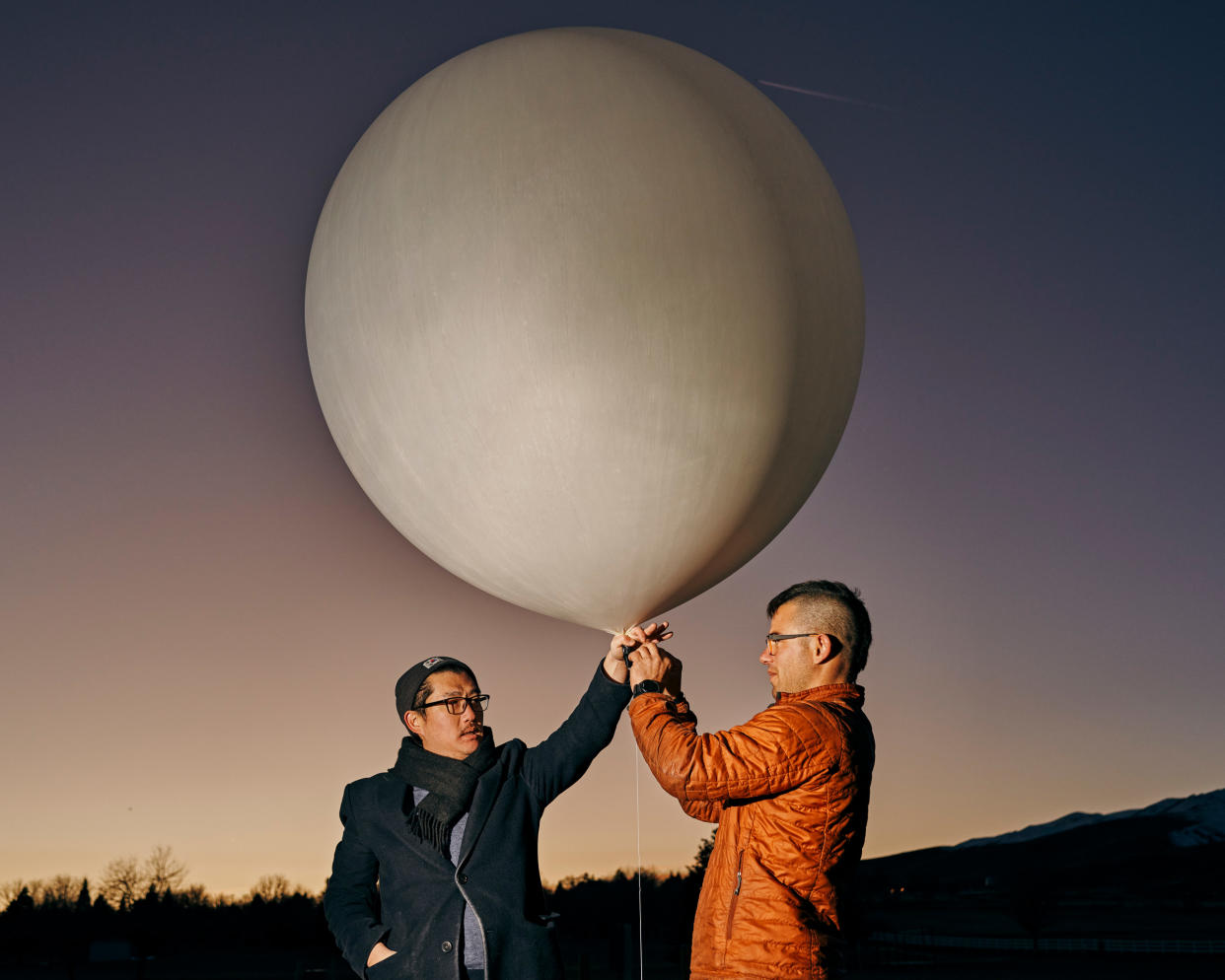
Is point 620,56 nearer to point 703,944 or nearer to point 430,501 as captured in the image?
point 430,501

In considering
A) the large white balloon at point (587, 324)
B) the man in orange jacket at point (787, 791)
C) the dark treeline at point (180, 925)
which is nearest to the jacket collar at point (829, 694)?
the man in orange jacket at point (787, 791)

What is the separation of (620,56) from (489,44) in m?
0.49

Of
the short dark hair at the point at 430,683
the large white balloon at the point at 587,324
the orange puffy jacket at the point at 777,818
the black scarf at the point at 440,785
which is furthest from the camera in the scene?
the short dark hair at the point at 430,683

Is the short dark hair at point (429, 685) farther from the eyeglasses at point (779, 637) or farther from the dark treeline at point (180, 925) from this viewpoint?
the dark treeline at point (180, 925)

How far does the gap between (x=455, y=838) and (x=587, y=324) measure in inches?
58.1

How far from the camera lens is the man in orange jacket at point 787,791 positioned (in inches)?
90.4

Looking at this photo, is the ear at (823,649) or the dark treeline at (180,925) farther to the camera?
the dark treeline at (180,925)

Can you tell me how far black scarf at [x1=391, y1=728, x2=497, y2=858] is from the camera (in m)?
3.04

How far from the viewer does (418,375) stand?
2969mm

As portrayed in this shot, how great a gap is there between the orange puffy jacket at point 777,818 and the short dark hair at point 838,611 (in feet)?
0.40

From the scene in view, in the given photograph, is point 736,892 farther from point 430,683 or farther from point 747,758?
point 430,683

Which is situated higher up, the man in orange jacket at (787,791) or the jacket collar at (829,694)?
the jacket collar at (829,694)

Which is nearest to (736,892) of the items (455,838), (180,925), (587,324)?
(455,838)

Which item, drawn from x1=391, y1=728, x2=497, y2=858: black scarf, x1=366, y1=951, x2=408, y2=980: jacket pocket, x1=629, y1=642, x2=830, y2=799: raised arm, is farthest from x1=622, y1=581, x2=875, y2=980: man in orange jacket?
x1=366, y1=951, x2=408, y2=980: jacket pocket
